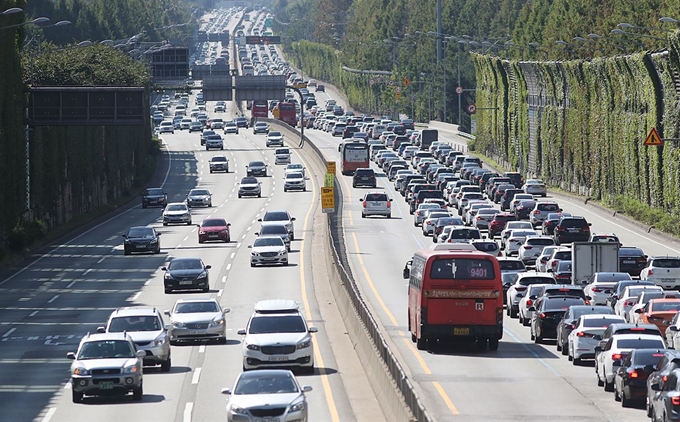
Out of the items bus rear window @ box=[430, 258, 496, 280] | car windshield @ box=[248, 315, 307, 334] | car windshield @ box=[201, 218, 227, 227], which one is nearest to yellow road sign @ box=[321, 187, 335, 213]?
car windshield @ box=[201, 218, 227, 227]

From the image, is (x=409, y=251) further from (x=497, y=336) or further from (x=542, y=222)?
(x=497, y=336)

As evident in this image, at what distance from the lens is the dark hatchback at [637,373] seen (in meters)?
29.8

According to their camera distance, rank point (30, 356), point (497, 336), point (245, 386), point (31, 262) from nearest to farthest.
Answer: point (245, 386)
point (497, 336)
point (30, 356)
point (31, 262)

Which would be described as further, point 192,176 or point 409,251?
point 192,176

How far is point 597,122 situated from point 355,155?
24.3m

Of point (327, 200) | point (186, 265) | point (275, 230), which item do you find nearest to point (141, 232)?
point (275, 230)

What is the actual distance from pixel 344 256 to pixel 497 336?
28.2 metres

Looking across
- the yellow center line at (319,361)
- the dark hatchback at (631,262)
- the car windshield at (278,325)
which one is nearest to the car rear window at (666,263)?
the dark hatchback at (631,262)

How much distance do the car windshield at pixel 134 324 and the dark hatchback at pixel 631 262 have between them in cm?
2615

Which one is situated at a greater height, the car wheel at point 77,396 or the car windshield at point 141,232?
the car wheel at point 77,396

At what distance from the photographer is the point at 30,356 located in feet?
139

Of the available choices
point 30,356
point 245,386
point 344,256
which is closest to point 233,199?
point 344,256

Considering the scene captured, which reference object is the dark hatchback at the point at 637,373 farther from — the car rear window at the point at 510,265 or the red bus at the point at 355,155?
the red bus at the point at 355,155

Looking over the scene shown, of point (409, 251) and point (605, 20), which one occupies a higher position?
point (605, 20)
